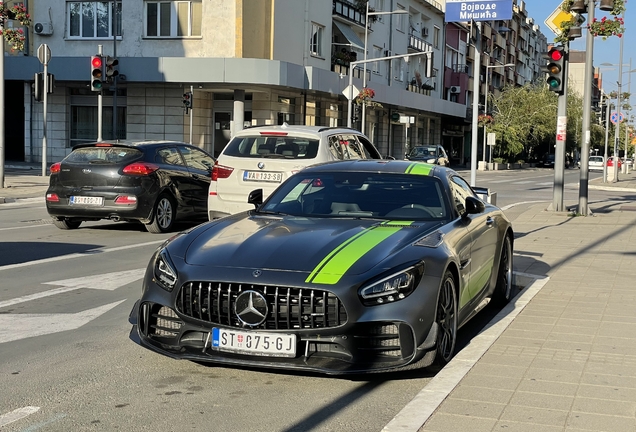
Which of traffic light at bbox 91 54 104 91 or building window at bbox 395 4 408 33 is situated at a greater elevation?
building window at bbox 395 4 408 33

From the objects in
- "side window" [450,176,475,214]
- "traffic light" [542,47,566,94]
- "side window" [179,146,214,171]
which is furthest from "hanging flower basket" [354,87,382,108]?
"side window" [450,176,475,214]

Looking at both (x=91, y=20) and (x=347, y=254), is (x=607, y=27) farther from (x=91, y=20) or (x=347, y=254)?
(x=91, y=20)

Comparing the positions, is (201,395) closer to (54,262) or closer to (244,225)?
(244,225)

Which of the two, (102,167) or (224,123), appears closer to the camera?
(102,167)

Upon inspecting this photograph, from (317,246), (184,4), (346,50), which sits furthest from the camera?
(346,50)

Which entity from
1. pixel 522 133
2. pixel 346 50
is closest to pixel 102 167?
pixel 346 50

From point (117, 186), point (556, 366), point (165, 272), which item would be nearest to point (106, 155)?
point (117, 186)

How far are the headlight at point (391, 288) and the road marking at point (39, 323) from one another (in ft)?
9.49

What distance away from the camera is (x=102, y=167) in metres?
14.0

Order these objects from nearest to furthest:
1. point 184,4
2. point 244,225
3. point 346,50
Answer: point 244,225 < point 184,4 < point 346,50

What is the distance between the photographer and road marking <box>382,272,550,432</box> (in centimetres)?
432

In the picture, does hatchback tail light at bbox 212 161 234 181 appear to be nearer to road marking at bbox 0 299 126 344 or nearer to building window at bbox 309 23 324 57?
road marking at bbox 0 299 126 344

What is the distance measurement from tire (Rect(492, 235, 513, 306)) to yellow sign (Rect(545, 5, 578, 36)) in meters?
12.5

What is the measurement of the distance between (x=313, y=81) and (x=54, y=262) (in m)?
32.5
